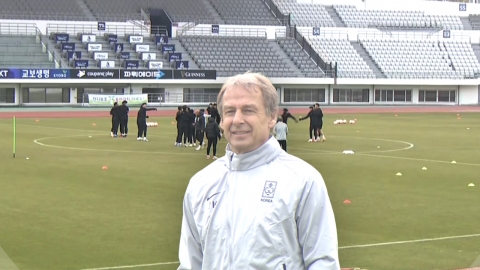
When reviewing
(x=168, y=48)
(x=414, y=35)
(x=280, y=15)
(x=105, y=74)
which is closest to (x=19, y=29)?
(x=105, y=74)

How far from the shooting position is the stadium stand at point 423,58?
87562 mm

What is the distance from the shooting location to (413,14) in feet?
315

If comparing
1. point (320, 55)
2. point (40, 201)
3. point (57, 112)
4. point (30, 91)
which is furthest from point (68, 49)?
point (40, 201)

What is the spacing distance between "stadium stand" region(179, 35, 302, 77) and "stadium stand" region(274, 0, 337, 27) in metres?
5.89

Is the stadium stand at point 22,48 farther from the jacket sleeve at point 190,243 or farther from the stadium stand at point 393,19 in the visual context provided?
the jacket sleeve at point 190,243

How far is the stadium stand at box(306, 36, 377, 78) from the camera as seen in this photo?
8456 centimetres

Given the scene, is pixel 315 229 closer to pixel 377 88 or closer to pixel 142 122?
pixel 142 122

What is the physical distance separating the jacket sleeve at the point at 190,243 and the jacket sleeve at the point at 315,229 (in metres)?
0.61

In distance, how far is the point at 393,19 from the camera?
95.1 meters

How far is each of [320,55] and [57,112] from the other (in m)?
30.5

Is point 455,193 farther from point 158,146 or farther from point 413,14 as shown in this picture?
point 413,14

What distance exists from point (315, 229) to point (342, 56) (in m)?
83.2

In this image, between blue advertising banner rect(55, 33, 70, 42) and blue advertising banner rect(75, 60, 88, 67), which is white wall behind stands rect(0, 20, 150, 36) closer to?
blue advertising banner rect(55, 33, 70, 42)

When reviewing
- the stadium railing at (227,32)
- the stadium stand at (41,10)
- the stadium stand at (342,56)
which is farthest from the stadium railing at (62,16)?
the stadium stand at (342,56)
